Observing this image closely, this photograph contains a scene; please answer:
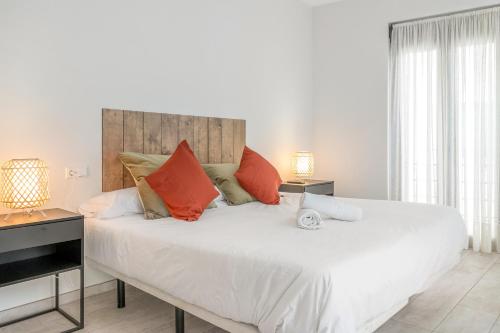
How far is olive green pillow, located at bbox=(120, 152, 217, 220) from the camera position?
107 inches

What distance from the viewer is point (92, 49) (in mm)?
2986

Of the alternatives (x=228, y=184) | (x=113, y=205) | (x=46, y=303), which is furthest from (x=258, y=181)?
(x=46, y=303)

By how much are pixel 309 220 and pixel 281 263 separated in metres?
0.70

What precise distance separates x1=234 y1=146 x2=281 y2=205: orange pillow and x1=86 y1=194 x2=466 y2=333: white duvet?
54 centimetres

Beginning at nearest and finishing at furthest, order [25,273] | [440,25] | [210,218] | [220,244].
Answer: [220,244]
[25,273]
[210,218]
[440,25]

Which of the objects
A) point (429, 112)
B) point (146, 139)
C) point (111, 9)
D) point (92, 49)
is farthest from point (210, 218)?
point (429, 112)

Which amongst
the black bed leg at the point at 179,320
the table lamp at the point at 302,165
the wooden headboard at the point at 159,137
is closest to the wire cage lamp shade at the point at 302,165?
the table lamp at the point at 302,165

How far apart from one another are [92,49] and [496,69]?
385 cm

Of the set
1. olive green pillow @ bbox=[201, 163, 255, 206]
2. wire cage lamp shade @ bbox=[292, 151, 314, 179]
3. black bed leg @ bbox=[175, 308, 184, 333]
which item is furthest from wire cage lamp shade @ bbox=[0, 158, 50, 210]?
wire cage lamp shade @ bbox=[292, 151, 314, 179]

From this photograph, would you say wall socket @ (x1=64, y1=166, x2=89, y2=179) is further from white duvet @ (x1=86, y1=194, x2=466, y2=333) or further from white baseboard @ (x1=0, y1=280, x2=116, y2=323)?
white baseboard @ (x1=0, y1=280, x2=116, y2=323)

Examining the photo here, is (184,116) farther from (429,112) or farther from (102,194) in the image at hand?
(429,112)

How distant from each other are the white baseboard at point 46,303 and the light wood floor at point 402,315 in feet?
0.17

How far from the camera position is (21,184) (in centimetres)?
236

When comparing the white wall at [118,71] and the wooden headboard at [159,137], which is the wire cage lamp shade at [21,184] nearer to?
the white wall at [118,71]
